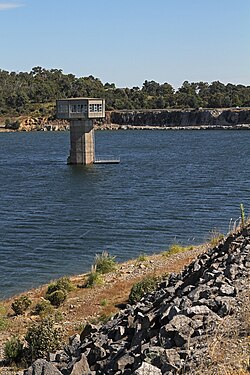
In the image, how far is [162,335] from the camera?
8867mm

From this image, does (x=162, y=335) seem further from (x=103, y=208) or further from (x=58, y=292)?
(x=103, y=208)

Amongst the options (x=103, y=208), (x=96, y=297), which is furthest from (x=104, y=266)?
(x=103, y=208)

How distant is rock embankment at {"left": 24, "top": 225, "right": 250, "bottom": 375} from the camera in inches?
317

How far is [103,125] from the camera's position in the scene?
7446 inches

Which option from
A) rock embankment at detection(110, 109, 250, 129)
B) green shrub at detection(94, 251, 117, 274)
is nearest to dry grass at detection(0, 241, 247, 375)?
green shrub at detection(94, 251, 117, 274)

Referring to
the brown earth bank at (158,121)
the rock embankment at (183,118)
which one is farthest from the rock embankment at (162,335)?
the rock embankment at (183,118)

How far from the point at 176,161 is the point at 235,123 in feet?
342

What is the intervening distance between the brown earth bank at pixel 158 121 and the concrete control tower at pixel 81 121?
102m

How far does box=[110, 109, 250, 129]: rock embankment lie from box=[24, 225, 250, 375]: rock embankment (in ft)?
539

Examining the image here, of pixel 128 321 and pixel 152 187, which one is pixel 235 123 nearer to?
pixel 152 187

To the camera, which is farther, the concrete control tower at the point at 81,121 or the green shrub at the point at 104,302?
the concrete control tower at the point at 81,121

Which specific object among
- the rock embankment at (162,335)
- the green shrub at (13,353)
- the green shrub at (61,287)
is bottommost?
the green shrub at (61,287)

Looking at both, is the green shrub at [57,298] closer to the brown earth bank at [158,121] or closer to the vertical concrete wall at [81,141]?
the vertical concrete wall at [81,141]

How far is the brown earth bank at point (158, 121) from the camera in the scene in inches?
7013
